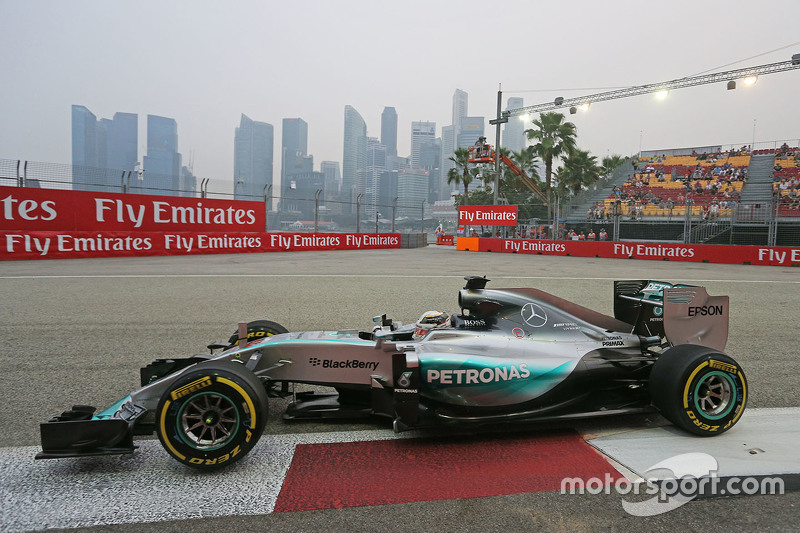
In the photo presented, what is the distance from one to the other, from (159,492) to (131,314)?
5272 mm

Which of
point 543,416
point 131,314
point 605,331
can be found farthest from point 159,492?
point 131,314

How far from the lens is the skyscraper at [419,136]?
422ft

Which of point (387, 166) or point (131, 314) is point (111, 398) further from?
point (387, 166)

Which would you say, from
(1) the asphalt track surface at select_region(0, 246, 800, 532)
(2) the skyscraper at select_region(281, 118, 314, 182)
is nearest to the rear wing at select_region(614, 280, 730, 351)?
(1) the asphalt track surface at select_region(0, 246, 800, 532)

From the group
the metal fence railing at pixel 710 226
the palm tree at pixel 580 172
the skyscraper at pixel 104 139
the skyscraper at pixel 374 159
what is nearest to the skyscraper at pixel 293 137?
the skyscraper at pixel 374 159

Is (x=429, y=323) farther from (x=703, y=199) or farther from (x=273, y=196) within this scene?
(x=703, y=199)

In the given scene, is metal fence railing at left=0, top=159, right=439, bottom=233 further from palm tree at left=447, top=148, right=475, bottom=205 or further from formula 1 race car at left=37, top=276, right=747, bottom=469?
formula 1 race car at left=37, top=276, right=747, bottom=469

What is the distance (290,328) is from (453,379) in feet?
11.9

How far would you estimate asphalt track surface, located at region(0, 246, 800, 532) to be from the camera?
2402mm

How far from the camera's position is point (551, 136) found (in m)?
34.9

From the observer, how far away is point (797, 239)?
68.5ft

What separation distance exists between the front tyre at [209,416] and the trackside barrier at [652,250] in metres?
21.7

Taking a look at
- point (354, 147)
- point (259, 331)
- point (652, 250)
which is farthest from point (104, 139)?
point (259, 331)

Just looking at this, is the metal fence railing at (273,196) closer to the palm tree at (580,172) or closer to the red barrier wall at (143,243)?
the red barrier wall at (143,243)
